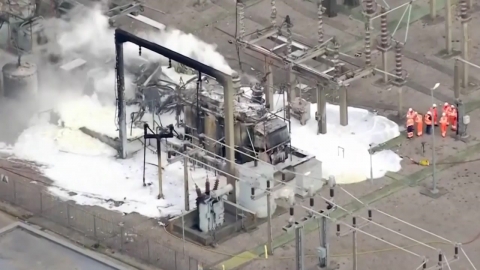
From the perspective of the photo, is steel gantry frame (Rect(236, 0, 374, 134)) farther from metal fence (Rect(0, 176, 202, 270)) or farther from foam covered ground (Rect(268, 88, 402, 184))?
metal fence (Rect(0, 176, 202, 270))

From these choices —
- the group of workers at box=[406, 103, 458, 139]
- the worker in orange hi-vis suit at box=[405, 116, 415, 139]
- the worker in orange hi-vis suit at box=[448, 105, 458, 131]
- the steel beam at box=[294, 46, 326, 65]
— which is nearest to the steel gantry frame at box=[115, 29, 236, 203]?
the steel beam at box=[294, 46, 326, 65]

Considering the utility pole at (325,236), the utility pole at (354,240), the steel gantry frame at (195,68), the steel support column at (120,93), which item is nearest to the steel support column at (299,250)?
the utility pole at (325,236)

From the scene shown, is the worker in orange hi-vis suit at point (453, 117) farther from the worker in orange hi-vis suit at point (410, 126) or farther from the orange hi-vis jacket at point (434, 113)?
the worker in orange hi-vis suit at point (410, 126)

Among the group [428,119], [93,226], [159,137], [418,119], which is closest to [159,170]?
[159,137]

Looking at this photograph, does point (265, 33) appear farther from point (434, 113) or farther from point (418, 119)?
point (434, 113)

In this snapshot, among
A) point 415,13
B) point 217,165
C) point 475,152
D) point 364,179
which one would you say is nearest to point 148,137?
point 217,165

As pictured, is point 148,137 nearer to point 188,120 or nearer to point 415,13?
point 188,120

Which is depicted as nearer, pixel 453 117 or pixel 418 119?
pixel 418 119
